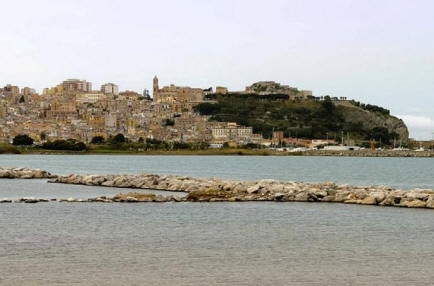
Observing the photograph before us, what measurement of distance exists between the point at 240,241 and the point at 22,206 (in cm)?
1274

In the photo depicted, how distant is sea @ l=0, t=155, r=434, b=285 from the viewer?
51.3ft

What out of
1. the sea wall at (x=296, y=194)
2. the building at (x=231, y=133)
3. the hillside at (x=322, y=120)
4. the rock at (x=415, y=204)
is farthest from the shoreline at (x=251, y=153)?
the rock at (x=415, y=204)

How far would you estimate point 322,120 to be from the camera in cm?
18812

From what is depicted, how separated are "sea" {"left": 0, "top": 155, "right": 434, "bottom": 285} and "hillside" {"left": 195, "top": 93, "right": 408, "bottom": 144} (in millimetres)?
151312

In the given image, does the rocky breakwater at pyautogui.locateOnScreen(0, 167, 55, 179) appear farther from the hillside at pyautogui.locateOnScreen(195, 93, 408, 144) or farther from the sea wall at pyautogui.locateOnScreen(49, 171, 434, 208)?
the hillside at pyautogui.locateOnScreen(195, 93, 408, 144)

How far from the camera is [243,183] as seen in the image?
37.6 m

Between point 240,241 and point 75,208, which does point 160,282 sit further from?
point 75,208

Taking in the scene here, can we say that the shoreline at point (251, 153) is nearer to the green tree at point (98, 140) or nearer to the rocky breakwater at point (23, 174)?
the green tree at point (98, 140)

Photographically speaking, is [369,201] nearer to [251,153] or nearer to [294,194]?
[294,194]

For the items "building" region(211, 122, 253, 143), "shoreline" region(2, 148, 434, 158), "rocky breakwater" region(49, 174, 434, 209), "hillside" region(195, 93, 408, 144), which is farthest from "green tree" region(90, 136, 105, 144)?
"rocky breakwater" region(49, 174, 434, 209)

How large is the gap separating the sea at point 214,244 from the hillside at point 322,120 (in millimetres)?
151312

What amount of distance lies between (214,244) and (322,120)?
6699 inches

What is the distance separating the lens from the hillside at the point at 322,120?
597ft

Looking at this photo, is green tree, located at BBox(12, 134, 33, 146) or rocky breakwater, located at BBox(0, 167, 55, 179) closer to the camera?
rocky breakwater, located at BBox(0, 167, 55, 179)
